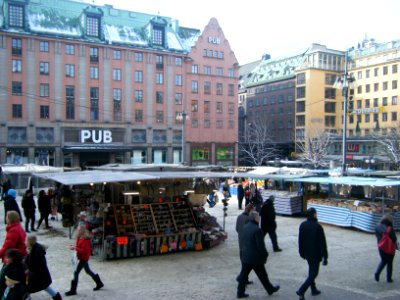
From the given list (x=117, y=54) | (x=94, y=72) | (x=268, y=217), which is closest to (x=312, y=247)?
(x=268, y=217)

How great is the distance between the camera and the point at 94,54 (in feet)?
175

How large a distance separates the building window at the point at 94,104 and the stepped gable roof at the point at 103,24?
20.3 feet

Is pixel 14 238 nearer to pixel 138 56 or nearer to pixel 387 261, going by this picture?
pixel 387 261

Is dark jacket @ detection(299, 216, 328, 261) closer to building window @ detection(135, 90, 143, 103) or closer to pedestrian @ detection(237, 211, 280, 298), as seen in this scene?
pedestrian @ detection(237, 211, 280, 298)

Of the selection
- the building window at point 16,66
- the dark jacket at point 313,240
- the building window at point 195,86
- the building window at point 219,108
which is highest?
the building window at point 16,66

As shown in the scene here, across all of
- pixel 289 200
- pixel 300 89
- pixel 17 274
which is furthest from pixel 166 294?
pixel 300 89

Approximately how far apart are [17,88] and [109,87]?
34.9ft

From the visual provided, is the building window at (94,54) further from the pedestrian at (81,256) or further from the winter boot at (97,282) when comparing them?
the winter boot at (97,282)

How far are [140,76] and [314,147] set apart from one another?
24.2m

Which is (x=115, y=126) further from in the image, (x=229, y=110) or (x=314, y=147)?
(x=314, y=147)

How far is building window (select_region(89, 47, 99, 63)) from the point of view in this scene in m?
53.1

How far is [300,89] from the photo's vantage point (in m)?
75.0

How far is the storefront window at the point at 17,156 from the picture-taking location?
158 ft

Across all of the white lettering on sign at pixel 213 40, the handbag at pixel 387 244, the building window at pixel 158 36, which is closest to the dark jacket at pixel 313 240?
the handbag at pixel 387 244
